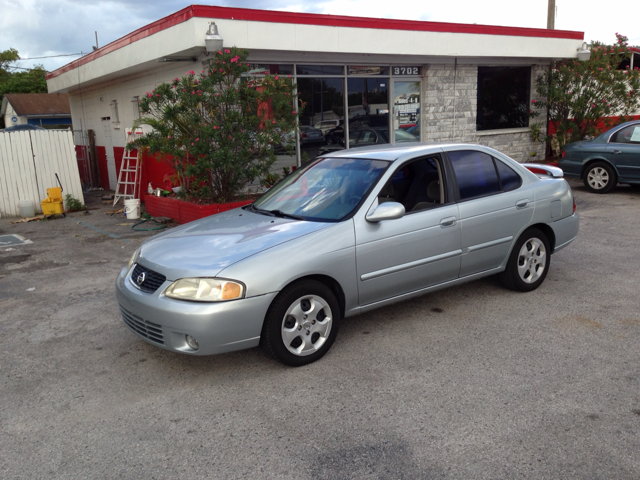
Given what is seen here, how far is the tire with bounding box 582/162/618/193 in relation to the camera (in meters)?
11.6

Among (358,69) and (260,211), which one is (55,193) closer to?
(358,69)

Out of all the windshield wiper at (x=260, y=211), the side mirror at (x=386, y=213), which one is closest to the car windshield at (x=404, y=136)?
the windshield wiper at (x=260, y=211)

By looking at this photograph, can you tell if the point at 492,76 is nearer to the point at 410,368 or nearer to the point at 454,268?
the point at 454,268

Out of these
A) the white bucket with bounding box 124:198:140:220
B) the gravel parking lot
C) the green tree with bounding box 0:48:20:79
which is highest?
the green tree with bounding box 0:48:20:79

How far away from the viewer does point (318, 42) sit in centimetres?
1125

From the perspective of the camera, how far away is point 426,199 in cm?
518

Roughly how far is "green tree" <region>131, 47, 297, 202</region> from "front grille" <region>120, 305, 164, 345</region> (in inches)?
210

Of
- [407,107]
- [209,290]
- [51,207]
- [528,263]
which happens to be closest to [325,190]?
[209,290]

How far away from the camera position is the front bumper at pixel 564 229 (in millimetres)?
5828

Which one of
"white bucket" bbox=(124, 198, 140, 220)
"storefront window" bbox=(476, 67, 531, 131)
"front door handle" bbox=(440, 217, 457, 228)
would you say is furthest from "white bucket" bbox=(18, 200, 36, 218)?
"storefront window" bbox=(476, 67, 531, 131)

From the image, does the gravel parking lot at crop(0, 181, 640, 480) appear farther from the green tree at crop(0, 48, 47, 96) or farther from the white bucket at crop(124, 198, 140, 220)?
the green tree at crop(0, 48, 47, 96)

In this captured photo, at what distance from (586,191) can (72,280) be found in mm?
10495

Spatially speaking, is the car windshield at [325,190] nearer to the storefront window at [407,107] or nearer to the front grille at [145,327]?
the front grille at [145,327]

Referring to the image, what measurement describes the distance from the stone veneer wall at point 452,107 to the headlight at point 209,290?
11190mm
